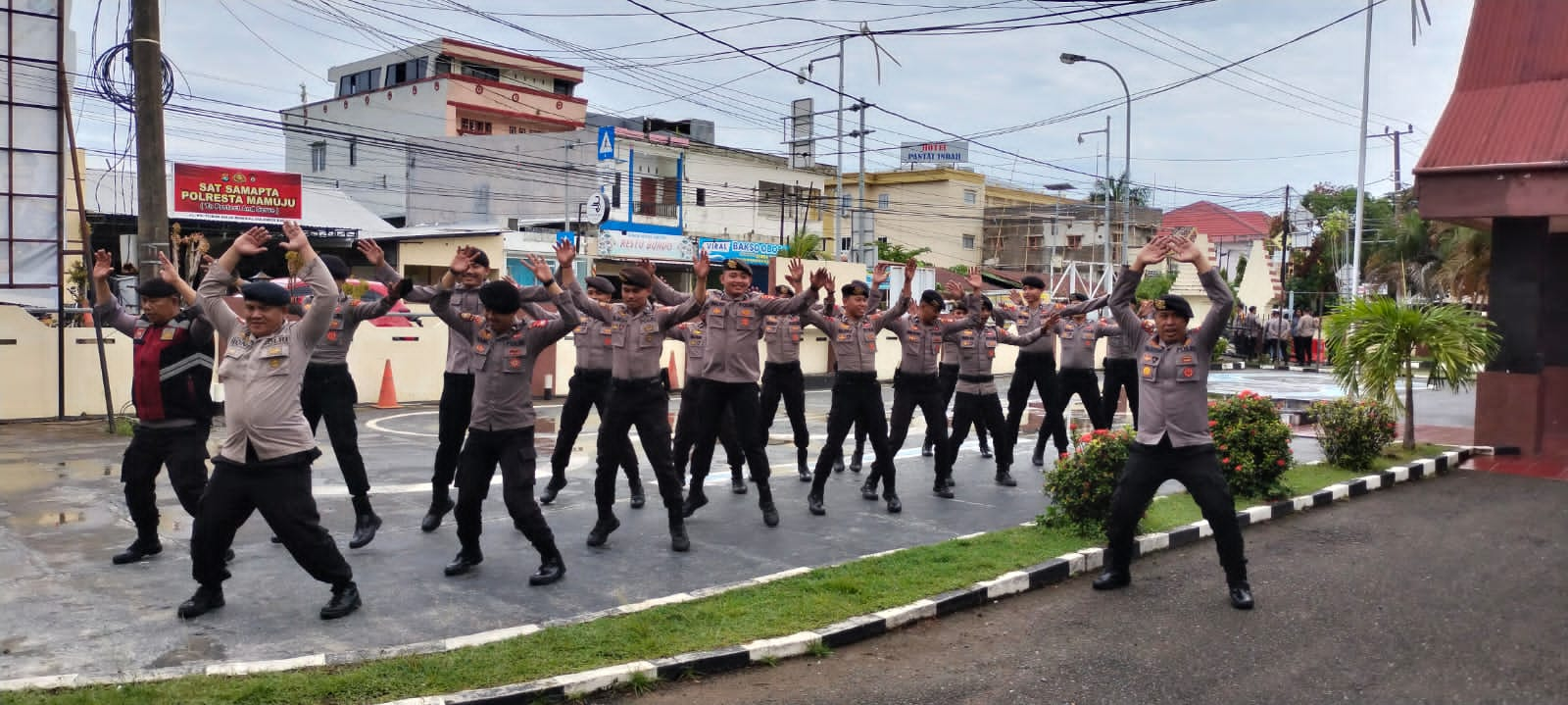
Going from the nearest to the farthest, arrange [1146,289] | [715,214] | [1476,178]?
[1476,178]
[715,214]
[1146,289]

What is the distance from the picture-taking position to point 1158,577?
739cm

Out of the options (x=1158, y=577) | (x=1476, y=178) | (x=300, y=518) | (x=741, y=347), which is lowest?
(x=1158, y=577)

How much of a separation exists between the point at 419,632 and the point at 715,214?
4042 cm

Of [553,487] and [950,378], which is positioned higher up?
[950,378]

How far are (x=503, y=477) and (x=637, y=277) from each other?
193 cm

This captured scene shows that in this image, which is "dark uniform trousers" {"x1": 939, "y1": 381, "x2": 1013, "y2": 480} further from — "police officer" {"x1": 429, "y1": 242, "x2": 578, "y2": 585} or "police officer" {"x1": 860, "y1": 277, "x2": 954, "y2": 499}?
"police officer" {"x1": 429, "y1": 242, "x2": 578, "y2": 585}

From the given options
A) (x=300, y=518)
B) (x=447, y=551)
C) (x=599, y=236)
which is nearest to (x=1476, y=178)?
(x=447, y=551)

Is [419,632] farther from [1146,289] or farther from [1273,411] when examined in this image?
[1146,289]

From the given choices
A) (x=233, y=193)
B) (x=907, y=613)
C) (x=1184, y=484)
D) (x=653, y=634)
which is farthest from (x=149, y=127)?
(x=233, y=193)

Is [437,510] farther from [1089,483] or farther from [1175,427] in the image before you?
[1175,427]

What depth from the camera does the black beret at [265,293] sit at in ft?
18.8

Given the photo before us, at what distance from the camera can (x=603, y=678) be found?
509 centimetres

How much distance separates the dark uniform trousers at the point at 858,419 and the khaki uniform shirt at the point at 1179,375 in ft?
8.95

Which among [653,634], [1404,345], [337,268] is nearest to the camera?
[653,634]
